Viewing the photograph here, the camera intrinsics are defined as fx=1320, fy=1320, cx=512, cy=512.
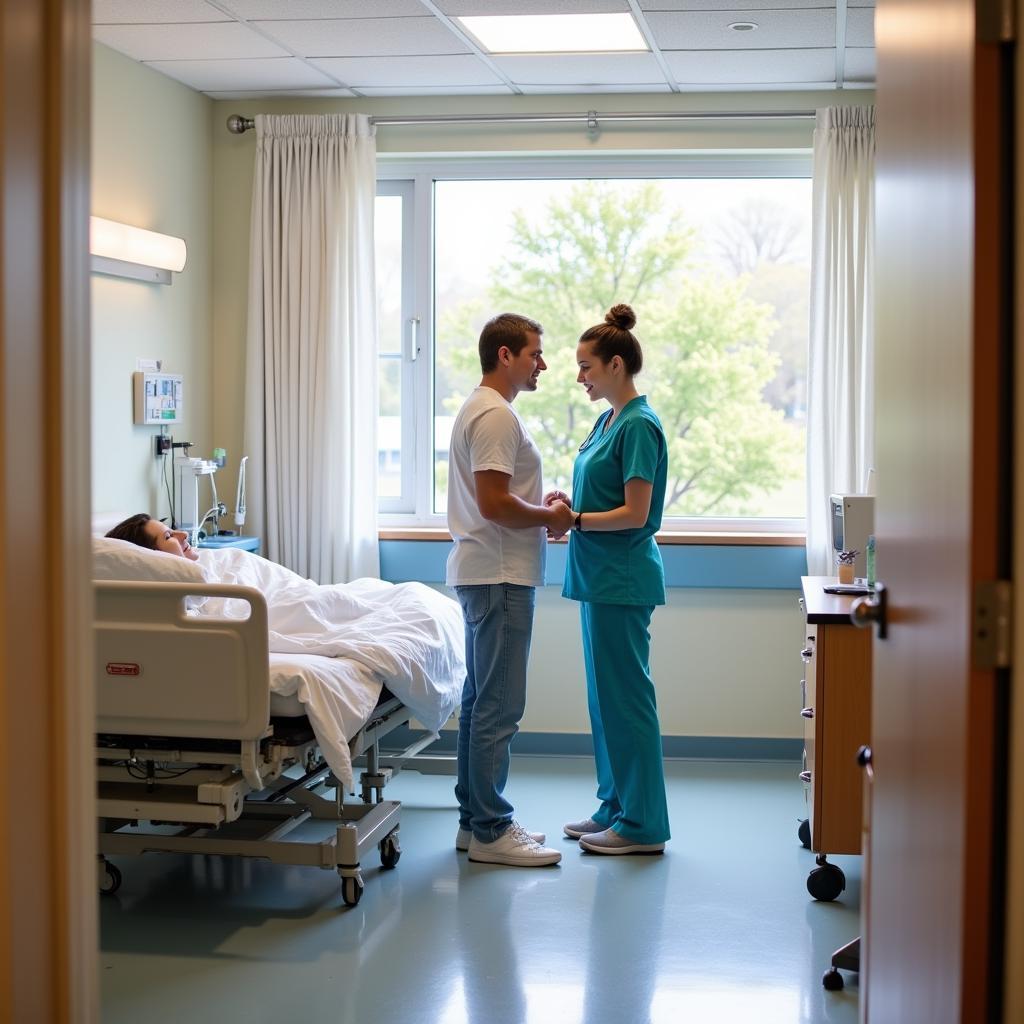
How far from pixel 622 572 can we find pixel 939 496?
7.32 feet

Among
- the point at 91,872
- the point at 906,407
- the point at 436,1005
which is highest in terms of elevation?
the point at 906,407

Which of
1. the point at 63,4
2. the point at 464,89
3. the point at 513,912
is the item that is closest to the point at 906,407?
the point at 63,4

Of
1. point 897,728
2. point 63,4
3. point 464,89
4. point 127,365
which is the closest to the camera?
point 63,4

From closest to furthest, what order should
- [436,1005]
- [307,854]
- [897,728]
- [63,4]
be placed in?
1. [63,4]
2. [897,728]
3. [436,1005]
4. [307,854]

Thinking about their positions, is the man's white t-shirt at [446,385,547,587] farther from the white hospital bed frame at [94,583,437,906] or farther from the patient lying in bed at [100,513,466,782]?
the white hospital bed frame at [94,583,437,906]

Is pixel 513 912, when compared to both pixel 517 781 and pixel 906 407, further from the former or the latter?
pixel 906 407

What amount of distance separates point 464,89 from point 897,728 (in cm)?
372

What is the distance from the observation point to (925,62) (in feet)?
5.14

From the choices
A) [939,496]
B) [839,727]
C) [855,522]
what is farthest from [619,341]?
[939,496]

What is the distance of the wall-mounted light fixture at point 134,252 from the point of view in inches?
164

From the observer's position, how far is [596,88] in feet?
15.8

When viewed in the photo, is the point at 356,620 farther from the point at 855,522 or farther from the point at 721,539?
the point at 721,539

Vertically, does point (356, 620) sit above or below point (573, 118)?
below

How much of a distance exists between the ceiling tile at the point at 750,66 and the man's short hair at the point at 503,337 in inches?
49.6
